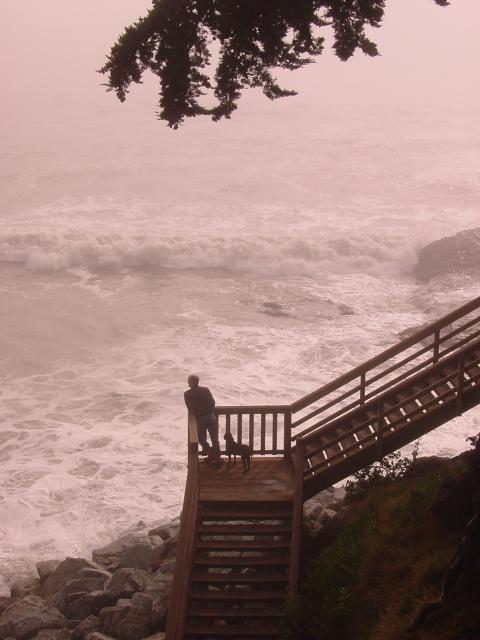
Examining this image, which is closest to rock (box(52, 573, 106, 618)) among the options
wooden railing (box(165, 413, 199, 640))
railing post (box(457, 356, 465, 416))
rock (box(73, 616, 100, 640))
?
rock (box(73, 616, 100, 640))

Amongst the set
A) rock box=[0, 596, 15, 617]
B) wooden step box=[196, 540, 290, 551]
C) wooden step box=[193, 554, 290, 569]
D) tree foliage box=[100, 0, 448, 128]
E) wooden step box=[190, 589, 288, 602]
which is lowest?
rock box=[0, 596, 15, 617]

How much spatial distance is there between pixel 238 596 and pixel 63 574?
4.23m

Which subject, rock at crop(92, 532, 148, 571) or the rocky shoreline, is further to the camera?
rock at crop(92, 532, 148, 571)

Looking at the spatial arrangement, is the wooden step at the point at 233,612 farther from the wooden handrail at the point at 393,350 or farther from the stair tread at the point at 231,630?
the wooden handrail at the point at 393,350

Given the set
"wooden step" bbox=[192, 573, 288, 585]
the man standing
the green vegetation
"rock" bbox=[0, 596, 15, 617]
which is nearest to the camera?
the green vegetation

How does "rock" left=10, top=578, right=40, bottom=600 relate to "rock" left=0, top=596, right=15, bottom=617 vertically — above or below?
below

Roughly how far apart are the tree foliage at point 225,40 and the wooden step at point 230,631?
583 cm

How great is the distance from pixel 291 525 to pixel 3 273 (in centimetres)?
3207

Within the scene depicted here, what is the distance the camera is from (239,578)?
1052 cm

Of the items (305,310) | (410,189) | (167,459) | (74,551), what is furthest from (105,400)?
(410,189)

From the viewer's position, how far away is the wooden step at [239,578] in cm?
1049

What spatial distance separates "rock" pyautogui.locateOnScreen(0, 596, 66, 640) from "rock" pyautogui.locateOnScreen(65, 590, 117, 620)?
0.18 metres

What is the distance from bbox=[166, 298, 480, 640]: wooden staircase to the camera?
402 inches

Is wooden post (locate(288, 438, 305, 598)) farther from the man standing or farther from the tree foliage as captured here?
the tree foliage
